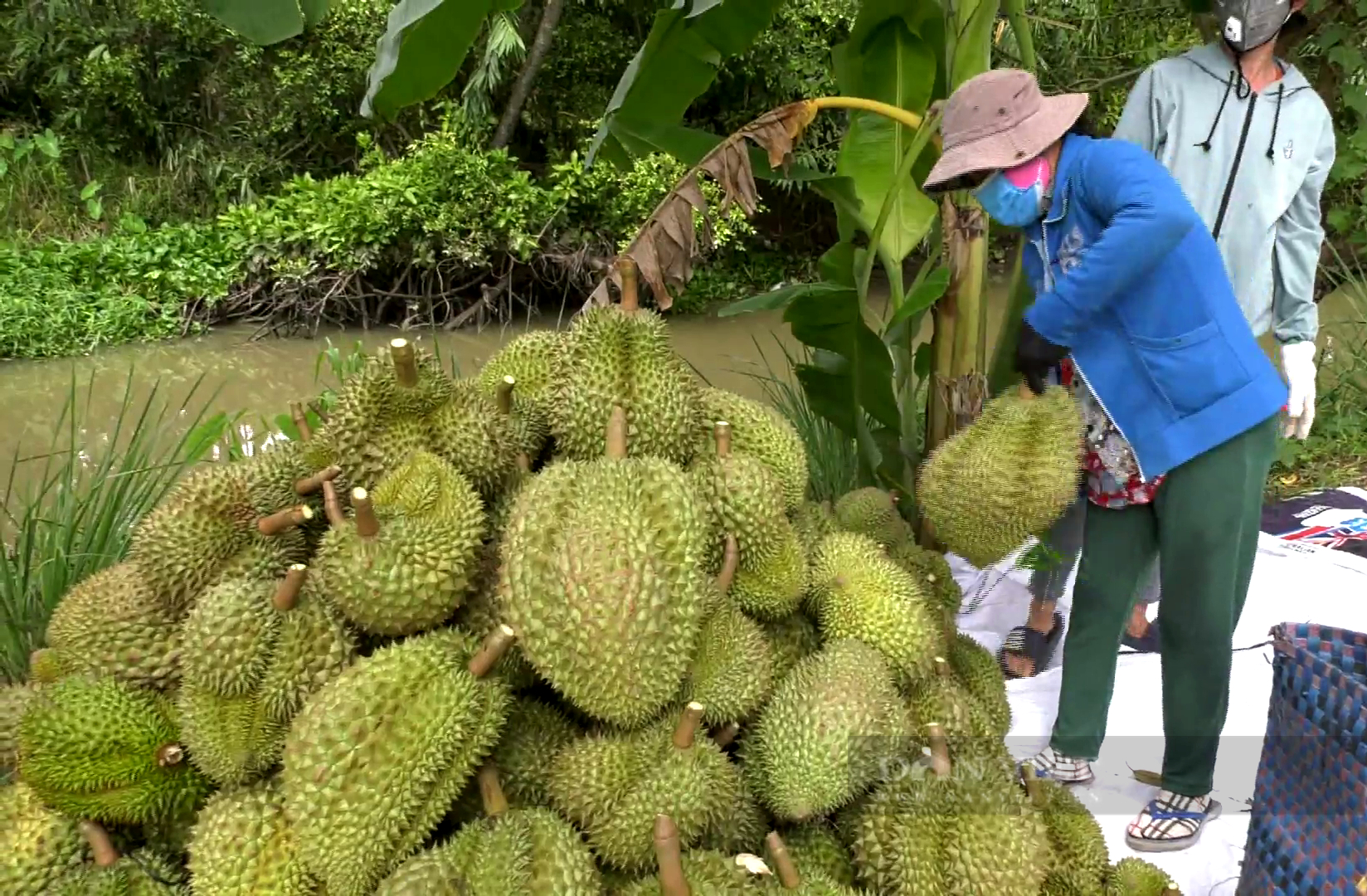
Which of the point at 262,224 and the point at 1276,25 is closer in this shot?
the point at 1276,25

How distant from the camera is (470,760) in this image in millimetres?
1037

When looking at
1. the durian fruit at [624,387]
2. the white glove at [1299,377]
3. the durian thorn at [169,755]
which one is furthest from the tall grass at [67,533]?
the white glove at [1299,377]

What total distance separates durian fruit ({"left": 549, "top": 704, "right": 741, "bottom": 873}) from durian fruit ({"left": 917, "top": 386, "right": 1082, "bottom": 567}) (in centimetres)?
89

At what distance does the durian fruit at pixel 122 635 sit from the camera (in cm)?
114

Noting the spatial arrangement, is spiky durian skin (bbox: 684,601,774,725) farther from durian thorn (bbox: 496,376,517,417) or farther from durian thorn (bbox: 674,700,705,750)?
durian thorn (bbox: 496,376,517,417)

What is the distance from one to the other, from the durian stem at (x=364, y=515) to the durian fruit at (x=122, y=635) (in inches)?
12.7

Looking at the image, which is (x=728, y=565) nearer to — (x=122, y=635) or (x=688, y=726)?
(x=688, y=726)

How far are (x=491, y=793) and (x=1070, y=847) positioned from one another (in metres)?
0.81

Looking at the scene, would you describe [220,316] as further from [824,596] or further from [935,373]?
[824,596]

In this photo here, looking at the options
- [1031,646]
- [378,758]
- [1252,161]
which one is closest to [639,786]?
[378,758]

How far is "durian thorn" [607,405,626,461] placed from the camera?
3.95ft

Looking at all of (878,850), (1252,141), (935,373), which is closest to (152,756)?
(878,850)

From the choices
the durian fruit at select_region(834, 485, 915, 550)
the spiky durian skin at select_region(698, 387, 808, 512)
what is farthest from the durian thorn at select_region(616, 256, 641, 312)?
the durian fruit at select_region(834, 485, 915, 550)

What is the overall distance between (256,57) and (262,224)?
251 cm
